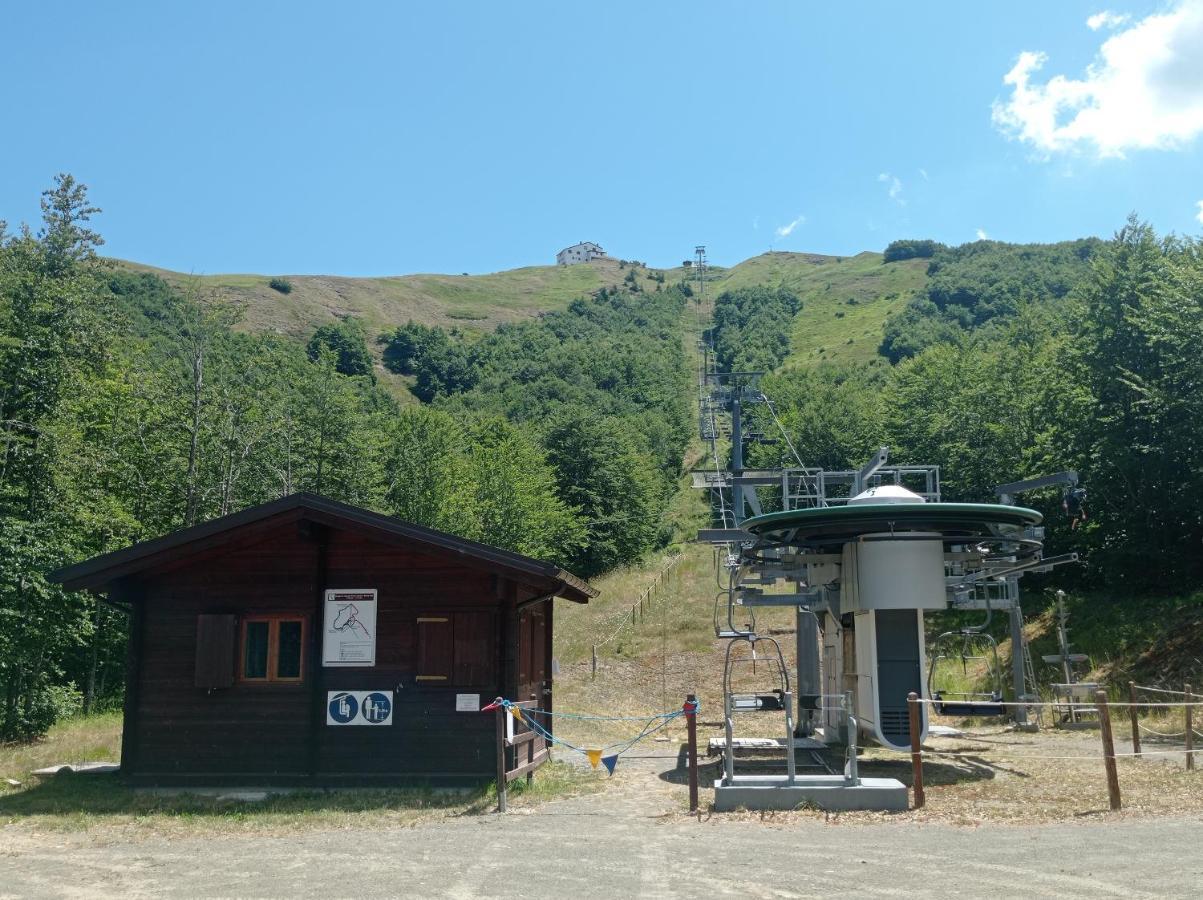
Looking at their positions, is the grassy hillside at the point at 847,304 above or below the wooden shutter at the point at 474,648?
above

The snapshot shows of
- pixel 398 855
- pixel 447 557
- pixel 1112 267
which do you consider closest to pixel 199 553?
pixel 447 557

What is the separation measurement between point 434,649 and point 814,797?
5.79m

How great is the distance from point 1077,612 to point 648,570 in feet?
66.9

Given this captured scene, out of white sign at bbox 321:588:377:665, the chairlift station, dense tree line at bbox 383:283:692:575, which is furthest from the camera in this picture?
dense tree line at bbox 383:283:692:575

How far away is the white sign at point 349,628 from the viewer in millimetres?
14719

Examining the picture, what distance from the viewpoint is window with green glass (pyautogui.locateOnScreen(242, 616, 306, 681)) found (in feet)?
48.8

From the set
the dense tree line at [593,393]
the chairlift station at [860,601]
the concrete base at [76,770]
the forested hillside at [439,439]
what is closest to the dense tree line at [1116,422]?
the forested hillside at [439,439]

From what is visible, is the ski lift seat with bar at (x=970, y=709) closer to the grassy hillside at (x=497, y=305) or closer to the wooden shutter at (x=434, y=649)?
the wooden shutter at (x=434, y=649)

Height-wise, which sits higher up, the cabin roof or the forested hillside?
the forested hillside

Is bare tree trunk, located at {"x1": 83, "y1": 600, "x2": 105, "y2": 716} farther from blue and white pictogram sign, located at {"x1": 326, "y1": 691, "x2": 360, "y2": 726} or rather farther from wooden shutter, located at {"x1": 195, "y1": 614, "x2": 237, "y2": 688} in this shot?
blue and white pictogram sign, located at {"x1": 326, "y1": 691, "x2": 360, "y2": 726}

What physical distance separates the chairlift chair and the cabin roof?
621cm

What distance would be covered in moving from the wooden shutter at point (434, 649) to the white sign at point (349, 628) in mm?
722

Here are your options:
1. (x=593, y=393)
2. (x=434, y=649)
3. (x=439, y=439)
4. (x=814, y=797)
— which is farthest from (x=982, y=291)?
(x=814, y=797)

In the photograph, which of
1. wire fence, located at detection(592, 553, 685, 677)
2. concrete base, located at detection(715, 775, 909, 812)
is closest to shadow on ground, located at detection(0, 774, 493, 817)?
concrete base, located at detection(715, 775, 909, 812)
